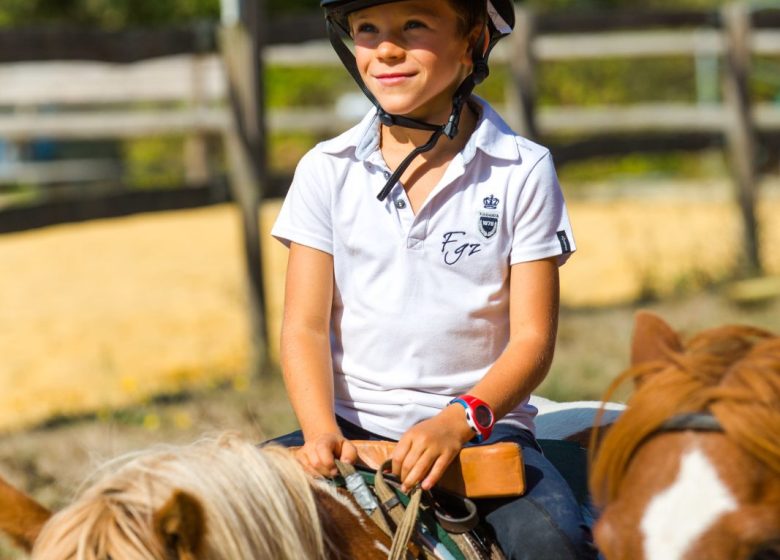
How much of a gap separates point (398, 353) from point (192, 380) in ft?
16.4

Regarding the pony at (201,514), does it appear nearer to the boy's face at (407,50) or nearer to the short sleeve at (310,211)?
the short sleeve at (310,211)

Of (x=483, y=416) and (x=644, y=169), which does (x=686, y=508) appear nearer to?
(x=483, y=416)

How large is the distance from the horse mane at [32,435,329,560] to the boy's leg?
0.37 meters

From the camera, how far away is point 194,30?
7363 mm

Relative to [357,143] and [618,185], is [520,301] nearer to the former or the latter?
[357,143]

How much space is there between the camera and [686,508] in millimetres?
1650

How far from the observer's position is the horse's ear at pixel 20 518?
6.20 ft

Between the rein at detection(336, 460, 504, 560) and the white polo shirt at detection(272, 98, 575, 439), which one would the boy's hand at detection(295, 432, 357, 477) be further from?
the white polo shirt at detection(272, 98, 575, 439)

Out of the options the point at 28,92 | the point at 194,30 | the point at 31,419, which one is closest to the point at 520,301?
the point at 31,419

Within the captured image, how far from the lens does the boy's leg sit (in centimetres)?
219

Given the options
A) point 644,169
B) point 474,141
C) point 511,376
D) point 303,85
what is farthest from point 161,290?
point 303,85

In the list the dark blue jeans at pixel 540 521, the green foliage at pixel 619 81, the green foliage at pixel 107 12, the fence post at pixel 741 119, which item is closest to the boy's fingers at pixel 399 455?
the dark blue jeans at pixel 540 521

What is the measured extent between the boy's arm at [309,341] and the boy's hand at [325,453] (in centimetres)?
3

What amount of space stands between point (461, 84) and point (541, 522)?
3.20ft
